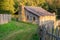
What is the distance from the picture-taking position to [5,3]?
146 ft

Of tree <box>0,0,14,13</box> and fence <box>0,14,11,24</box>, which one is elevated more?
tree <box>0,0,14,13</box>

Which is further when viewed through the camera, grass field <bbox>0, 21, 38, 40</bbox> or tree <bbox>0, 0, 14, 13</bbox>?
tree <bbox>0, 0, 14, 13</bbox>

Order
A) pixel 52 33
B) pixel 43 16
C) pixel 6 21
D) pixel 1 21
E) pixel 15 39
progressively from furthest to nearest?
pixel 43 16 → pixel 6 21 → pixel 1 21 → pixel 15 39 → pixel 52 33

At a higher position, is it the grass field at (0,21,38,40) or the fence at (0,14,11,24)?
the fence at (0,14,11,24)

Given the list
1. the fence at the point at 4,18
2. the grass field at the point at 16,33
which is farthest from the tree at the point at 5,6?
the grass field at the point at 16,33

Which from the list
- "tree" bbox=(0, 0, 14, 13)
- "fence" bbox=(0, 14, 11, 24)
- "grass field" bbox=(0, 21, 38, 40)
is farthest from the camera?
"tree" bbox=(0, 0, 14, 13)

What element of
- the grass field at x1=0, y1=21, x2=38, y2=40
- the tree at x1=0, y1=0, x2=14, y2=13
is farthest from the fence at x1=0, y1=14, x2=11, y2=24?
the tree at x1=0, y1=0, x2=14, y2=13

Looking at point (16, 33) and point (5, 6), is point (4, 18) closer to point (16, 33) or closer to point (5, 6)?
point (16, 33)

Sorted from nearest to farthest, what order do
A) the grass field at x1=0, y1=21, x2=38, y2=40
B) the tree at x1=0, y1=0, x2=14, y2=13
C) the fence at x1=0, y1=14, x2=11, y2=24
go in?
the grass field at x1=0, y1=21, x2=38, y2=40 < the fence at x1=0, y1=14, x2=11, y2=24 < the tree at x1=0, y1=0, x2=14, y2=13

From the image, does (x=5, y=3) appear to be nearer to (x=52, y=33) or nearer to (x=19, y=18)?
(x=19, y=18)

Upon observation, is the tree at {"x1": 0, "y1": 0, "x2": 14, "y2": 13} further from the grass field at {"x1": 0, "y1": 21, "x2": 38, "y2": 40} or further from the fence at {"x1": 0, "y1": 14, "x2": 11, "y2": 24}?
the grass field at {"x1": 0, "y1": 21, "x2": 38, "y2": 40}

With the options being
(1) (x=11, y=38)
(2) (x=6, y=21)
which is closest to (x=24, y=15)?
(2) (x=6, y=21)

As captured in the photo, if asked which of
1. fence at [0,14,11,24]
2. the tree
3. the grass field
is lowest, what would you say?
the grass field

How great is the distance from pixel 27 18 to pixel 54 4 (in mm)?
27023
